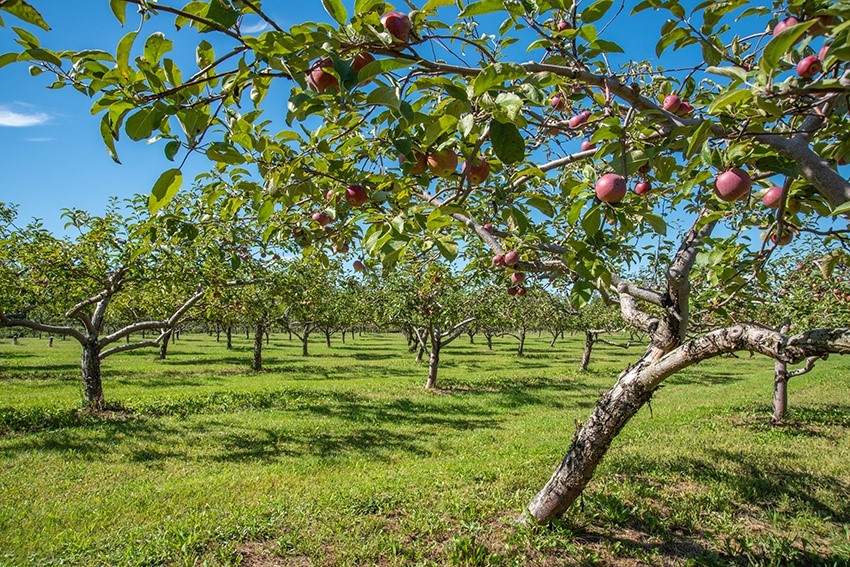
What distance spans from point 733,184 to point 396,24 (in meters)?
1.26

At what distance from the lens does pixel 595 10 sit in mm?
1591

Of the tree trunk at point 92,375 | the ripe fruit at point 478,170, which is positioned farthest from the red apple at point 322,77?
the tree trunk at point 92,375

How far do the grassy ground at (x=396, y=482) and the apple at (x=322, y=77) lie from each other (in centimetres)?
359

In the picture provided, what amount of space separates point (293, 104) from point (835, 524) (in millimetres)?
6111

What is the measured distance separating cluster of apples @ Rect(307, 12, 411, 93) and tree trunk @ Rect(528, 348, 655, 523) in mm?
3113

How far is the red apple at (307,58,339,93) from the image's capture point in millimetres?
1343

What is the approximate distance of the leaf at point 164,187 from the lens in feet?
4.42

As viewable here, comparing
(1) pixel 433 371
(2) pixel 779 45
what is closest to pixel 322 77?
(2) pixel 779 45

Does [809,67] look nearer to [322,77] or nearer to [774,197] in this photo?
[774,197]

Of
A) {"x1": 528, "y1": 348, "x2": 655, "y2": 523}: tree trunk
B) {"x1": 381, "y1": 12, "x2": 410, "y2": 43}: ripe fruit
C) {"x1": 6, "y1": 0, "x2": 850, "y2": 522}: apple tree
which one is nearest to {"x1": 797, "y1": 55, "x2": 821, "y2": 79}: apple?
{"x1": 6, "y1": 0, "x2": 850, "y2": 522}: apple tree

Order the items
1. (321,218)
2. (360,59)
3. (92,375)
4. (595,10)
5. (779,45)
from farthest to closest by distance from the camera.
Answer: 1. (92,375)
2. (321,218)
3. (595,10)
4. (360,59)
5. (779,45)

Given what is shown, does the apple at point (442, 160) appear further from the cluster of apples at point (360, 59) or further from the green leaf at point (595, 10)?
the green leaf at point (595, 10)

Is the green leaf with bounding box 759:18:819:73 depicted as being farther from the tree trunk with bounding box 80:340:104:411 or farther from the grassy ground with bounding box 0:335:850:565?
the tree trunk with bounding box 80:340:104:411

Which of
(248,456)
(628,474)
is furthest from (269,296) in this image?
(628,474)
